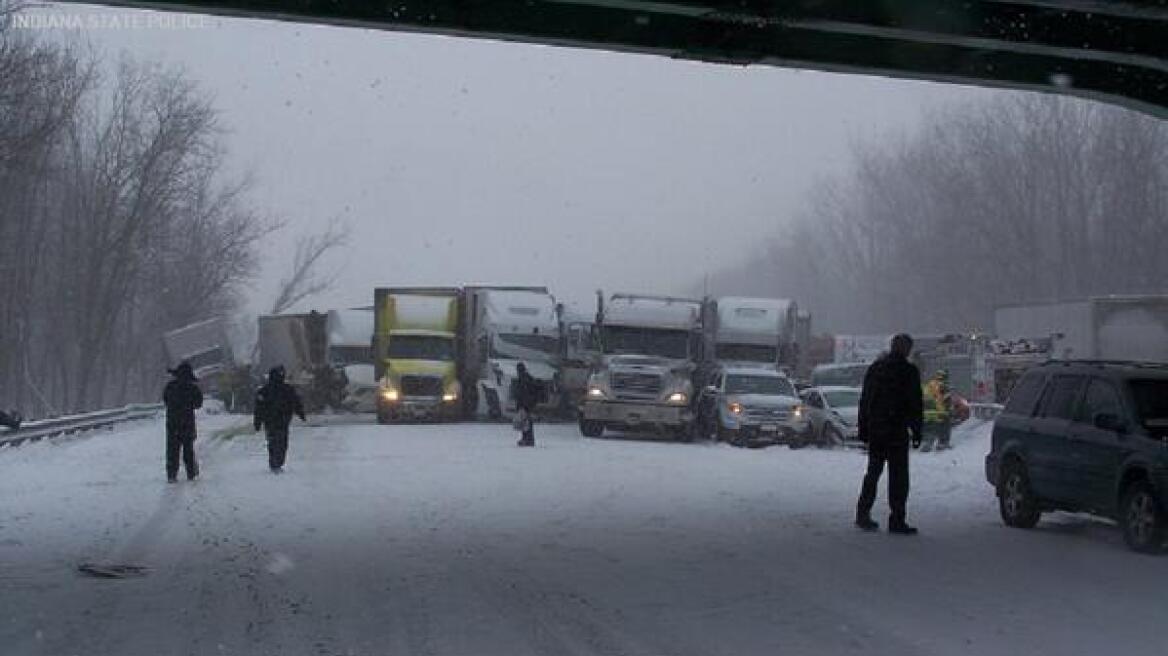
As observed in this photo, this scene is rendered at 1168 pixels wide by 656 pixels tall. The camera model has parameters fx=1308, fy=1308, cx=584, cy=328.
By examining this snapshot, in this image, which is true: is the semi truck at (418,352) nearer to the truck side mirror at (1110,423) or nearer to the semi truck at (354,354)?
the semi truck at (354,354)

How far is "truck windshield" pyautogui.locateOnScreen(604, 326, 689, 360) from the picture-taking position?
30.0 meters

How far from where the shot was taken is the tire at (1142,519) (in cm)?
1130

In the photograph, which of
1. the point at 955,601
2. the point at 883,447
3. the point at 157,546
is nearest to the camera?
the point at 955,601

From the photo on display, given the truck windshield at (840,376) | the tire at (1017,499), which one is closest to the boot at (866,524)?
the tire at (1017,499)

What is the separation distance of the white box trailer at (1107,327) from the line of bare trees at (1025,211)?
31.6 m

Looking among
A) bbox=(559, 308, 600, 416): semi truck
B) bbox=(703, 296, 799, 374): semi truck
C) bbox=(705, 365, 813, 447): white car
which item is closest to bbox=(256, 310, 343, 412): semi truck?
bbox=(559, 308, 600, 416): semi truck

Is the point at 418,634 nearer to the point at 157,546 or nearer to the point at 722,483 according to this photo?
the point at 157,546

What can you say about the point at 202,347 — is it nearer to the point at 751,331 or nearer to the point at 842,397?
the point at 751,331

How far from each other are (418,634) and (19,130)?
3873 cm

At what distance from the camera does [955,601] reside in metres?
9.33

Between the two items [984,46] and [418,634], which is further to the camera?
[984,46]

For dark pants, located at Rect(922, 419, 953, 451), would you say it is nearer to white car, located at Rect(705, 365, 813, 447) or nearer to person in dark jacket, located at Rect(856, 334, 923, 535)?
white car, located at Rect(705, 365, 813, 447)

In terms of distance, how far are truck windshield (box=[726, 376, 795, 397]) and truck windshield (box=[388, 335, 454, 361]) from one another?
971 centimetres

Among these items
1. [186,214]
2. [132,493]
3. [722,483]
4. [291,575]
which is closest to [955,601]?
[291,575]
